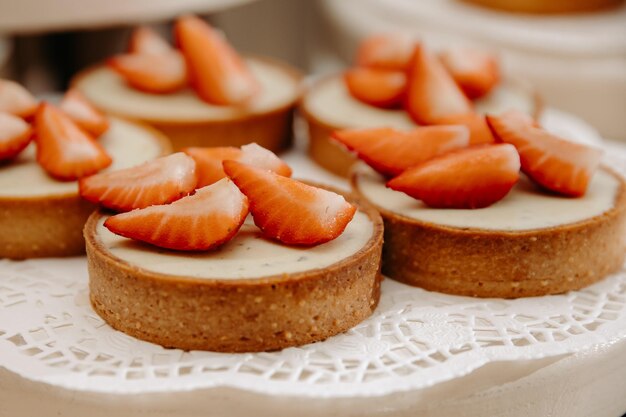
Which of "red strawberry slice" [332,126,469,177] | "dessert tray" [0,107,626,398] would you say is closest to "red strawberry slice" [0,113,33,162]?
"dessert tray" [0,107,626,398]

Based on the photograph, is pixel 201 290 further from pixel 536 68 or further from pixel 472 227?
pixel 536 68

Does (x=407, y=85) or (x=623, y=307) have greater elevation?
(x=407, y=85)

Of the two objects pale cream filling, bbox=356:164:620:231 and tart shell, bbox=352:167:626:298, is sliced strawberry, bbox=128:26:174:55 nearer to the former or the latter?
pale cream filling, bbox=356:164:620:231

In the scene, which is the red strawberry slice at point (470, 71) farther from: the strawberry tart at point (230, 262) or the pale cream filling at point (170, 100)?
the strawberry tart at point (230, 262)

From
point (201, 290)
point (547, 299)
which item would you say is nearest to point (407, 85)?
point (547, 299)

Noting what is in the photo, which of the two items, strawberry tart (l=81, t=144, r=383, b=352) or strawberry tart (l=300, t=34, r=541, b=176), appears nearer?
strawberry tart (l=81, t=144, r=383, b=352)
